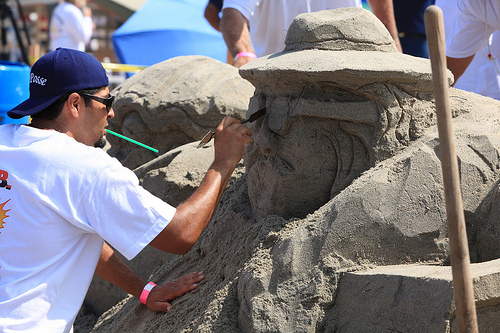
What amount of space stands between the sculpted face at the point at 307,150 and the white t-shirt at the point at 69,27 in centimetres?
758

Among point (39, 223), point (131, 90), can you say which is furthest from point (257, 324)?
point (131, 90)

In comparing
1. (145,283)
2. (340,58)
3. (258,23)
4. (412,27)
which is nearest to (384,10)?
(258,23)

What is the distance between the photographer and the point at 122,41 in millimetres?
9812

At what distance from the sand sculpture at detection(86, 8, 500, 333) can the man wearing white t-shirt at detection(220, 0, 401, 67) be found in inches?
57.9

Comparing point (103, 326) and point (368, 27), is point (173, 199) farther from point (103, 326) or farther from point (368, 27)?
point (368, 27)

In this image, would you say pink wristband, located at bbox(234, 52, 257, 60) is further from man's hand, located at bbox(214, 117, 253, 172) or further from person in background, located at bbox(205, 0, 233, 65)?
man's hand, located at bbox(214, 117, 253, 172)

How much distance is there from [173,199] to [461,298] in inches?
77.5

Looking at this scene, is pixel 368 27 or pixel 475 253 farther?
pixel 368 27

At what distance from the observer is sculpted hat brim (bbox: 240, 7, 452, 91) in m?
2.04

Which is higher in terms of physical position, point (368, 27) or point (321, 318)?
point (368, 27)

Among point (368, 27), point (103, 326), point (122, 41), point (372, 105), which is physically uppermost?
point (368, 27)

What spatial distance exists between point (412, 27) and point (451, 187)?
3.52 metres

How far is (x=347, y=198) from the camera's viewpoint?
2.03 m

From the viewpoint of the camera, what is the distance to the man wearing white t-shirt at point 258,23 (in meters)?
3.78
